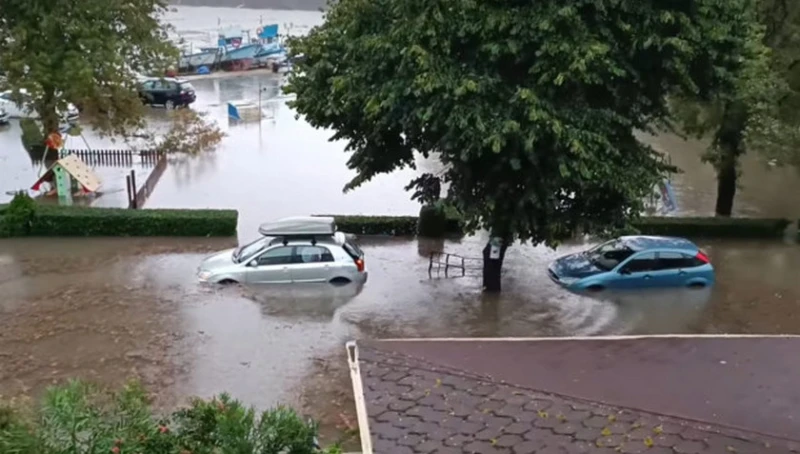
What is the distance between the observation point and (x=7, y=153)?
32531 millimetres

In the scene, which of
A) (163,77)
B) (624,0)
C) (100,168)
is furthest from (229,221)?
(624,0)

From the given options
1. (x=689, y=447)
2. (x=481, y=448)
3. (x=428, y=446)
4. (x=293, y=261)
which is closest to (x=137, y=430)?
(x=428, y=446)

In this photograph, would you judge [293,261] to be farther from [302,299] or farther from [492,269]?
[492,269]

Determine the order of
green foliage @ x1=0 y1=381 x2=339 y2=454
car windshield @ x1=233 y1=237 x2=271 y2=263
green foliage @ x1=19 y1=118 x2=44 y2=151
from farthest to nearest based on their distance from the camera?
green foliage @ x1=19 y1=118 x2=44 y2=151
car windshield @ x1=233 y1=237 x2=271 y2=263
green foliage @ x1=0 y1=381 x2=339 y2=454

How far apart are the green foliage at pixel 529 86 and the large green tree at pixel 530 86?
0.09 feet

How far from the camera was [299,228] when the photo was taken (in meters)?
18.7

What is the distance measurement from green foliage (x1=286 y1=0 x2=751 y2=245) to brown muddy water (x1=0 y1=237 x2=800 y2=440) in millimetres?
2277

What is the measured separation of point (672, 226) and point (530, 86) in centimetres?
1117

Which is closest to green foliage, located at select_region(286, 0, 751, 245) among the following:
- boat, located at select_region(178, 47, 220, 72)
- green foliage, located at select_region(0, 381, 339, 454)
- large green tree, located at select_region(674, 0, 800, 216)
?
large green tree, located at select_region(674, 0, 800, 216)

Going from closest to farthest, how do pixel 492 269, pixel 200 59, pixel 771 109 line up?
pixel 492 269, pixel 771 109, pixel 200 59

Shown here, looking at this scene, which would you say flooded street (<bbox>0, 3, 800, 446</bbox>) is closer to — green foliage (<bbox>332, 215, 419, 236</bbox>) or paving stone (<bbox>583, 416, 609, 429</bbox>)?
green foliage (<bbox>332, 215, 419, 236</bbox>)

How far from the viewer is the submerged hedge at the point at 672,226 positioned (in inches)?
945

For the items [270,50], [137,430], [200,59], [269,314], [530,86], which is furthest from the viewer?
[270,50]

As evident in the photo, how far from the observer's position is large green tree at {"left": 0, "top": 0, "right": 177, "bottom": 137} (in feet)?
79.6
